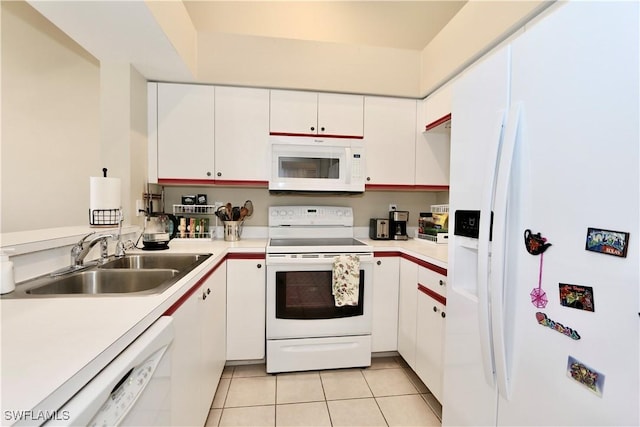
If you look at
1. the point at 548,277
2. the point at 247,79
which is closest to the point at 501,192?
the point at 548,277

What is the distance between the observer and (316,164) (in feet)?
7.57

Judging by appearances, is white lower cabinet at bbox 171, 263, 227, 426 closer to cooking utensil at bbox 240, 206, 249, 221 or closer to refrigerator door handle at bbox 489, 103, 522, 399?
cooking utensil at bbox 240, 206, 249, 221

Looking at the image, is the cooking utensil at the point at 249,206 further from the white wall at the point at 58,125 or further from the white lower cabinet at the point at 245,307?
the white wall at the point at 58,125

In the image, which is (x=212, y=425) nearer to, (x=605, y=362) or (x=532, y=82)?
(x=605, y=362)

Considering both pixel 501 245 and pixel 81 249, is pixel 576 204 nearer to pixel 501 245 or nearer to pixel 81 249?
pixel 501 245

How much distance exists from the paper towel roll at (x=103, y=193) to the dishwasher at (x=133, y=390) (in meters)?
1.16

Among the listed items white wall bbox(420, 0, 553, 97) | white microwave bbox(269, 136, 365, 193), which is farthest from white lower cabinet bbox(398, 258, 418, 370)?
white wall bbox(420, 0, 553, 97)

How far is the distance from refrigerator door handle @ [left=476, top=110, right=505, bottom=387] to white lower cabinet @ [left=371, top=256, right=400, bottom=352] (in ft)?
3.55

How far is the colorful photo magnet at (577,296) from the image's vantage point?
73cm

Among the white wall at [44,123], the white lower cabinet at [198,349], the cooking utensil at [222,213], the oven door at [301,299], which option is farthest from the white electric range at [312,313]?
the white wall at [44,123]

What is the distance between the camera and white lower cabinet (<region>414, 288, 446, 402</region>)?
1.64 meters

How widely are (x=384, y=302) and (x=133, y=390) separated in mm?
1765

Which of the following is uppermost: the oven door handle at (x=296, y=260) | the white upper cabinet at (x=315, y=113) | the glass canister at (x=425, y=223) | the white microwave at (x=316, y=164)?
the white upper cabinet at (x=315, y=113)

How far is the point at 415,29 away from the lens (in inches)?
109
